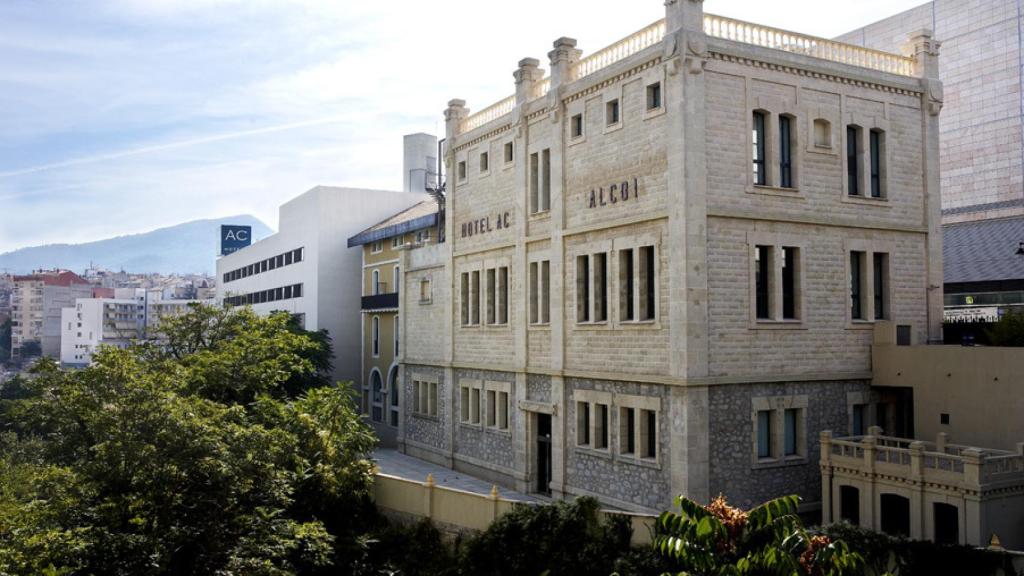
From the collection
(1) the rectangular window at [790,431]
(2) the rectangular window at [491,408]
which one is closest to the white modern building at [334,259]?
(2) the rectangular window at [491,408]

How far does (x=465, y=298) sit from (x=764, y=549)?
26237 mm

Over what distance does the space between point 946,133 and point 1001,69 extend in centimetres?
512

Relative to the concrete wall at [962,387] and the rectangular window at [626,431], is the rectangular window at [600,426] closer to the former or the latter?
the rectangular window at [626,431]

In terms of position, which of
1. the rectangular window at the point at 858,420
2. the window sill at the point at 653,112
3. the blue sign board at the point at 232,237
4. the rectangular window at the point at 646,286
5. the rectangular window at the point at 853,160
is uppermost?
the blue sign board at the point at 232,237

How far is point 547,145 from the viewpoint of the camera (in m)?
33.3

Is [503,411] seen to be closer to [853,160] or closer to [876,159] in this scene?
[853,160]

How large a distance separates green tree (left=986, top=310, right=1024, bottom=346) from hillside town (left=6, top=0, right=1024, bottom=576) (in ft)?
0.40

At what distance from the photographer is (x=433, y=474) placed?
38.6m

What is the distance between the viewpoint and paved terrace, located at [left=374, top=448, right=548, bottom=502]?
3444 centimetres

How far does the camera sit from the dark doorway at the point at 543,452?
110ft

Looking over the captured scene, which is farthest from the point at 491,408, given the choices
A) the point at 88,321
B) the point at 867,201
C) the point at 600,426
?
the point at 88,321

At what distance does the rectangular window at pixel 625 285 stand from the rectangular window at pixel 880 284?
834cm

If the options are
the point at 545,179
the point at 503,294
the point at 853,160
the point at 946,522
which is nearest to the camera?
the point at 946,522

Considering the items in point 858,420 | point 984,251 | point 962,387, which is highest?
point 984,251
